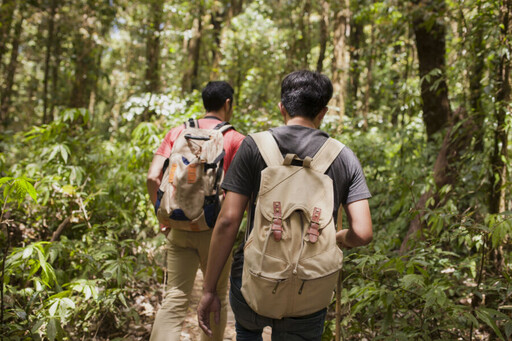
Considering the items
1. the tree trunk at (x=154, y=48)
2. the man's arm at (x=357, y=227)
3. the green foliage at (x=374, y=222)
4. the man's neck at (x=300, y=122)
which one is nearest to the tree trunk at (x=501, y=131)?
the green foliage at (x=374, y=222)

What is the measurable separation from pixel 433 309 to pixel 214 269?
1745 mm

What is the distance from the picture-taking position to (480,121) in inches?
169

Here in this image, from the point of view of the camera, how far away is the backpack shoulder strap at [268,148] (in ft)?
6.24

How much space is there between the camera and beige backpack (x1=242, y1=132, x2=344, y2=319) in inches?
70.4

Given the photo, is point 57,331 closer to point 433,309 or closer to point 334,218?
point 334,218

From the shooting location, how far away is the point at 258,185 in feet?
6.44

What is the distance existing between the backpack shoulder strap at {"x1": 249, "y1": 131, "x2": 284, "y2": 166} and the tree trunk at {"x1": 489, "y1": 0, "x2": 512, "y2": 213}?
2.59 meters

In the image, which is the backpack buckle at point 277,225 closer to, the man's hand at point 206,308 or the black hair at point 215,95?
the man's hand at point 206,308

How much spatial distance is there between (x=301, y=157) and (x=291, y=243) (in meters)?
0.40

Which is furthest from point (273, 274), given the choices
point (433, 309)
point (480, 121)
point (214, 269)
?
point (480, 121)

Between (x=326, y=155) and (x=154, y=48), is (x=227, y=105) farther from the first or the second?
(x=154, y=48)

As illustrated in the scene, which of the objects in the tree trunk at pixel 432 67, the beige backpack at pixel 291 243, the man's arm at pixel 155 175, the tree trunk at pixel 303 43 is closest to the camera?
the beige backpack at pixel 291 243

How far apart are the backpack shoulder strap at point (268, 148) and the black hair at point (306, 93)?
0.62 ft

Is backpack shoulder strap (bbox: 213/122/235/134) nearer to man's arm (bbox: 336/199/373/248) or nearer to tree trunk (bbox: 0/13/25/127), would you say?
man's arm (bbox: 336/199/373/248)
